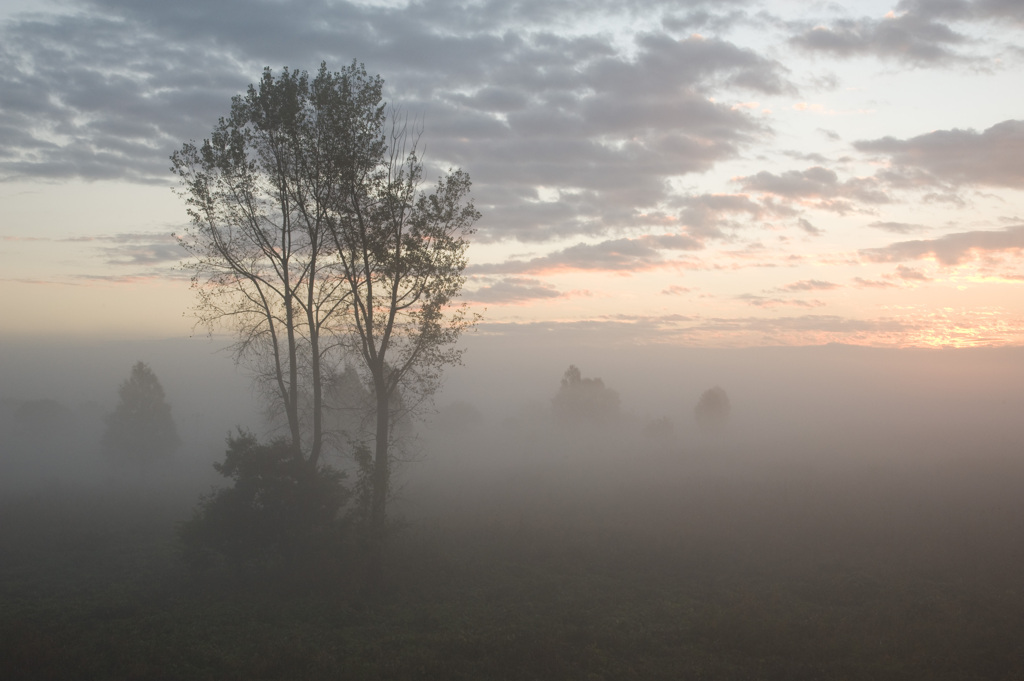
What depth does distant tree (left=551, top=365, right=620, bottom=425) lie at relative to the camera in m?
81.8

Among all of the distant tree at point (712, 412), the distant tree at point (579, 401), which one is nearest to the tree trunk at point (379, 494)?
the distant tree at point (579, 401)

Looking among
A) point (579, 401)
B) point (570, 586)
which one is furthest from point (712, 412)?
point (570, 586)

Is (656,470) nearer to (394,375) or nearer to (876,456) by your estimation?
(876,456)

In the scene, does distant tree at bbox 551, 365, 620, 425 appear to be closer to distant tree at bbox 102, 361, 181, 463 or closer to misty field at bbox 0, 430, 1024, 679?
misty field at bbox 0, 430, 1024, 679

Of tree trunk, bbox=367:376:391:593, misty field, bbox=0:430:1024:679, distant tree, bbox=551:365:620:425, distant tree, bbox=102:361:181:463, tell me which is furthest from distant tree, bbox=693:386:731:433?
tree trunk, bbox=367:376:391:593

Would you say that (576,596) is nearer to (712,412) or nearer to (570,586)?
(570,586)

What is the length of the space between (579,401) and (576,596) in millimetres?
64934

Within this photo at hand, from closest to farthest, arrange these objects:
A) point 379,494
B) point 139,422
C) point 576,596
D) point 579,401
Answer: point 576,596 → point 379,494 → point 139,422 → point 579,401

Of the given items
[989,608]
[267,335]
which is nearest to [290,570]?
[267,335]

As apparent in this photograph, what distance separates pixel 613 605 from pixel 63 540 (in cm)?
2511

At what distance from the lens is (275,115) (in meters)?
19.6

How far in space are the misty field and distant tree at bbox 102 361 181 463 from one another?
25768mm

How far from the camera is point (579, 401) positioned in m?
81.9

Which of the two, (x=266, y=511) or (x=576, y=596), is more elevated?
(x=266, y=511)
